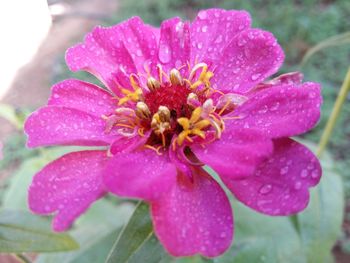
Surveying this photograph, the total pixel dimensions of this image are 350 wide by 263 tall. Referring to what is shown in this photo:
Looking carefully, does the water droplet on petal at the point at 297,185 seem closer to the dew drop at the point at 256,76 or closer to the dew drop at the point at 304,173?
the dew drop at the point at 304,173

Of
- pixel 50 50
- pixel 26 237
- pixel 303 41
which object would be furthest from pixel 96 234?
pixel 50 50

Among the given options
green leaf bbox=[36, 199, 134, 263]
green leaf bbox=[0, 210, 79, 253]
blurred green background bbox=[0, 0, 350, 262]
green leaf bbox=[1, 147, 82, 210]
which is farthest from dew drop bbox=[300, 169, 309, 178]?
blurred green background bbox=[0, 0, 350, 262]

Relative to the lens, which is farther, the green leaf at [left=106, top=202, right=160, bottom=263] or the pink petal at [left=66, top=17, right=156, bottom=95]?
the pink petal at [left=66, top=17, right=156, bottom=95]

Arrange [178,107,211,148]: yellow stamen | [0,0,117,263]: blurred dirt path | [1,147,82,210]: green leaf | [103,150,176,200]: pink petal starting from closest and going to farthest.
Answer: [103,150,176,200]: pink petal → [178,107,211,148]: yellow stamen → [1,147,82,210]: green leaf → [0,0,117,263]: blurred dirt path

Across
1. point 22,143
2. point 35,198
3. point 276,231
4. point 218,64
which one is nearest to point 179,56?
point 218,64

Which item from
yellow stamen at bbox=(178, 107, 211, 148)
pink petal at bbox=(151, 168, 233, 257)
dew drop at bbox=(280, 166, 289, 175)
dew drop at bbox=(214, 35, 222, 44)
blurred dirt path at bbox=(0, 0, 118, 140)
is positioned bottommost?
blurred dirt path at bbox=(0, 0, 118, 140)

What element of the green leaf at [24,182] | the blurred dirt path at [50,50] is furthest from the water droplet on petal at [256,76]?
the blurred dirt path at [50,50]

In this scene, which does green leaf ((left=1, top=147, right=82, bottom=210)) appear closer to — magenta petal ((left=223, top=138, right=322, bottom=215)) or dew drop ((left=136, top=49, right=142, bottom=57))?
dew drop ((left=136, top=49, right=142, bottom=57))

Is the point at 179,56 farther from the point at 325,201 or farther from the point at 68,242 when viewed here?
the point at 325,201
